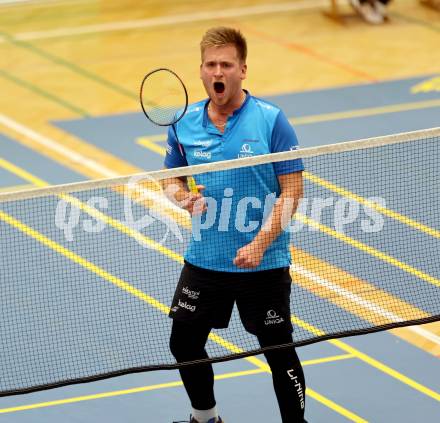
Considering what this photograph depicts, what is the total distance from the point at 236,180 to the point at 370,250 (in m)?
3.21

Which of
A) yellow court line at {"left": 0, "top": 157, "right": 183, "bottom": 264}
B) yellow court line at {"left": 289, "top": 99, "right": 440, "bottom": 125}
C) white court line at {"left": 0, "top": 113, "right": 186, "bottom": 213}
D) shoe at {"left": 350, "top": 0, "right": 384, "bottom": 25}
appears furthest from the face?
shoe at {"left": 350, "top": 0, "right": 384, "bottom": 25}

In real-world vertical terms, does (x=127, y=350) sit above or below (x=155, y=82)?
below

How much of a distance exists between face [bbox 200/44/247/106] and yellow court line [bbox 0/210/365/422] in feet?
7.68

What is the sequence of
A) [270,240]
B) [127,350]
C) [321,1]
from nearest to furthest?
[270,240] < [127,350] < [321,1]

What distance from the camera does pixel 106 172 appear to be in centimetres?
1149

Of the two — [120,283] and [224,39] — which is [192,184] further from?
[120,283]

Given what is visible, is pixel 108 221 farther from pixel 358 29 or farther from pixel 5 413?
pixel 358 29

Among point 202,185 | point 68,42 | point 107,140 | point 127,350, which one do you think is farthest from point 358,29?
point 202,185

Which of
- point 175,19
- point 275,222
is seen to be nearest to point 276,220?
point 275,222

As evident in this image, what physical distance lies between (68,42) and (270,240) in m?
9.93

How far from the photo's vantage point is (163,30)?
52.7 feet

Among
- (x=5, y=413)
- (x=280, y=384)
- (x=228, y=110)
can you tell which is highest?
(x=228, y=110)

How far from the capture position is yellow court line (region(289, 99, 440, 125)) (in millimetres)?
12719

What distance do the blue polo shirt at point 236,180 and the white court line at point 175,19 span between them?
9774 millimetres
